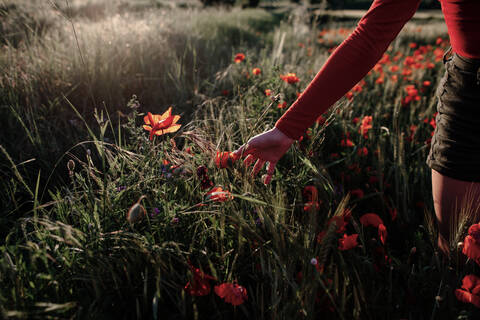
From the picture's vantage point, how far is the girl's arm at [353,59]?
0.94 m

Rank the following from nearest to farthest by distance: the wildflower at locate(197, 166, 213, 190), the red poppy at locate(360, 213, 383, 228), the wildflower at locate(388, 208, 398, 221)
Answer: the wildflower at locate(197, 166, 213, 190)
the red poppy at locate(360, 213, 383, 228)
the wildflower at locate(388, 208, 398, 221)

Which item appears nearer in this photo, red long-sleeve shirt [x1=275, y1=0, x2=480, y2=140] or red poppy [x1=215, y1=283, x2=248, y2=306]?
red poppy [x1=215, y1=283, x2=248, y2=306]

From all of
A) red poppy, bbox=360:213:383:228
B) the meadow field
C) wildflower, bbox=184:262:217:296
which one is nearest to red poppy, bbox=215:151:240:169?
the meadow field

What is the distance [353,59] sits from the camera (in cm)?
98

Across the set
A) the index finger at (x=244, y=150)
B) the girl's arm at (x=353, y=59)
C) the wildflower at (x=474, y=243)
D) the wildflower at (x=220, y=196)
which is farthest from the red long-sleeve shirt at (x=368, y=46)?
the wildflower at (x=474, y=243)

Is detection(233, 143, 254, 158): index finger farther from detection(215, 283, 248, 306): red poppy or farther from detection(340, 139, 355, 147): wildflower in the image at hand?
detection(340, 139, 355, 147): wildflower

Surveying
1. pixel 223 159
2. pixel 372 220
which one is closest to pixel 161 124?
pixel 223 159

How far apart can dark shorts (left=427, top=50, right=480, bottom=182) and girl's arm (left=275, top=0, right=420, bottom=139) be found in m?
0.27

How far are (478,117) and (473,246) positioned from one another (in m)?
0.41

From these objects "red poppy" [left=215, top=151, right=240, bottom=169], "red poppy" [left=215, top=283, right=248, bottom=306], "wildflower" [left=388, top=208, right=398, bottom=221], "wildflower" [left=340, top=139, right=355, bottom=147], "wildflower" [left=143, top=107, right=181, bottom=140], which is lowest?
"wildflower" [left=388, top=208, right=398, bottom=221]

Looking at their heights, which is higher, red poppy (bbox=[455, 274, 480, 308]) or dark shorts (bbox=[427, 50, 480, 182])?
dark shorts (bbox=[427, 50, 480, 182])

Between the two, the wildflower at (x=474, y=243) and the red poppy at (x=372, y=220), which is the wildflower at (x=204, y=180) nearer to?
the red poppy at (x=372, y=220)

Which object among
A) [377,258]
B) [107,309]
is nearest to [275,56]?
[377,258]

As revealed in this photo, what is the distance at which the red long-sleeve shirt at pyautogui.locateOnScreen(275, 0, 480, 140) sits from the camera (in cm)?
93
